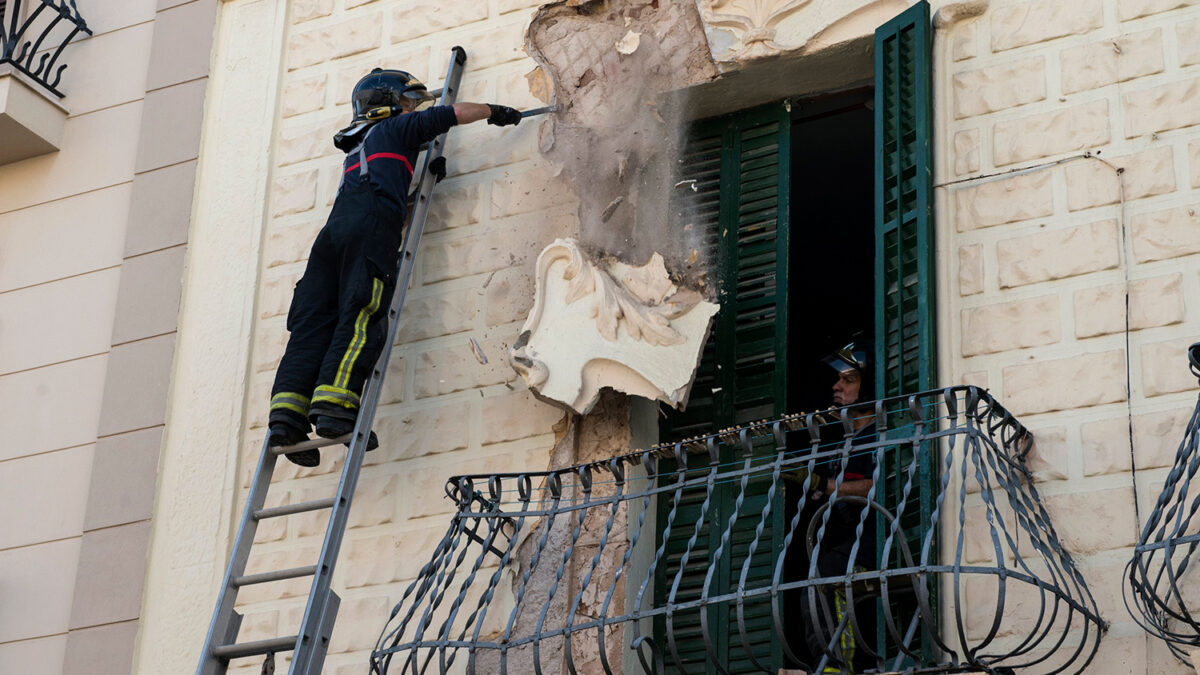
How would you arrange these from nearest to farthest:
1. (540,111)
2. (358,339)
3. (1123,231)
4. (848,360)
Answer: (1123,231) → (358,339) → (540,111) → (848,360)

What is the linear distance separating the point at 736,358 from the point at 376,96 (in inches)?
68.4

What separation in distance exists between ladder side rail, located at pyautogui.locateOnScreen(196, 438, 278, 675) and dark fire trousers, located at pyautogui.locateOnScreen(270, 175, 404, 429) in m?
0.22

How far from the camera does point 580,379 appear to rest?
22.5 feet

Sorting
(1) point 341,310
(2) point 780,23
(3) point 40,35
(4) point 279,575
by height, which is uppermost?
(3) point 40,35

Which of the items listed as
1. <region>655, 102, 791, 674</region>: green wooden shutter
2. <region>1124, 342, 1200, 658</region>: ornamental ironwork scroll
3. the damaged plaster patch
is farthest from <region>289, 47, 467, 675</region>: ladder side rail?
<region>1124, 342, 1200, 658</region>: ornamental ironwork scroll

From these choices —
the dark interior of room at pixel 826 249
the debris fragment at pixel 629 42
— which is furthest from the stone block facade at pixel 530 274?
the dark interior of room at pixel 826 249

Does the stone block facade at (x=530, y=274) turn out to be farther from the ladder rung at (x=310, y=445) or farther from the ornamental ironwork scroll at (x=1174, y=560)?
the ladder rung at (x=310, y=445)

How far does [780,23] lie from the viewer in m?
7.28

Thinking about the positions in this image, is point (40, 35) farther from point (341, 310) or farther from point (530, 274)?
point (530, 274)

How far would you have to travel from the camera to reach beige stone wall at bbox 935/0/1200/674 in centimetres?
598

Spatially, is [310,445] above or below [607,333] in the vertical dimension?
below

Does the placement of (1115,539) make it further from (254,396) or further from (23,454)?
(23,454)

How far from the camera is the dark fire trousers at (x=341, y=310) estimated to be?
6957mm

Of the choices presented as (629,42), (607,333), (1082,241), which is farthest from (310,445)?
(1082,241)
